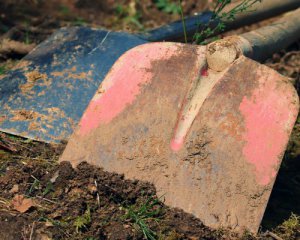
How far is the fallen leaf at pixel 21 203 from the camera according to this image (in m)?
2.75

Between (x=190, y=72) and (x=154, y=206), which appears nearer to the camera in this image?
(x=154, y=206)

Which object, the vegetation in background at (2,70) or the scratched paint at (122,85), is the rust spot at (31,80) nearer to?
the vegetation in background at (2,70)

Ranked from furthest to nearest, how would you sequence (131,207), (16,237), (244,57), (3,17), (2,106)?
1. (3,17)
2. (2,106)
3. (244,57)
4. (131,207)
5. (16,237)

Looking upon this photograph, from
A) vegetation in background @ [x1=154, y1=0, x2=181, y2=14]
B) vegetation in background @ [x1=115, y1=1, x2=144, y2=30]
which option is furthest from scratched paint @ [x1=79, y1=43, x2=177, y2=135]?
vegetation in background @ [x1=154, y1=0, x2=181, y2=14]

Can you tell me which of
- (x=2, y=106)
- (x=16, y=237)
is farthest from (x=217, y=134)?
(x=2, y=106)

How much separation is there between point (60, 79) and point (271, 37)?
1150mm

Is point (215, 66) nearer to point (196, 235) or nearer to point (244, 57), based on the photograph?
point (244, 57)

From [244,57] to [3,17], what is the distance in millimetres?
2513

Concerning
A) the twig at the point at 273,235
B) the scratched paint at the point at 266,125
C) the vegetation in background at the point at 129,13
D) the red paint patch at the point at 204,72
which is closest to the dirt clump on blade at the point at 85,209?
the twig at the point at 273,235

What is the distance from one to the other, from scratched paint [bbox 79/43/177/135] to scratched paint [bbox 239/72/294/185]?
1.43 ft

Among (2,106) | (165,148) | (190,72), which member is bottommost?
(2,106)

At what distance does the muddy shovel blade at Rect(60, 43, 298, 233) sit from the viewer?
2797 millimetres

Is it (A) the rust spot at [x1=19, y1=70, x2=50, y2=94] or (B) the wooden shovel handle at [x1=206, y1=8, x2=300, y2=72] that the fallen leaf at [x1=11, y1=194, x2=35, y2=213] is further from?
(B) the wooden shovel handle at [x1=206, y1=8, x2=300, y2=72]

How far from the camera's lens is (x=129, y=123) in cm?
296
